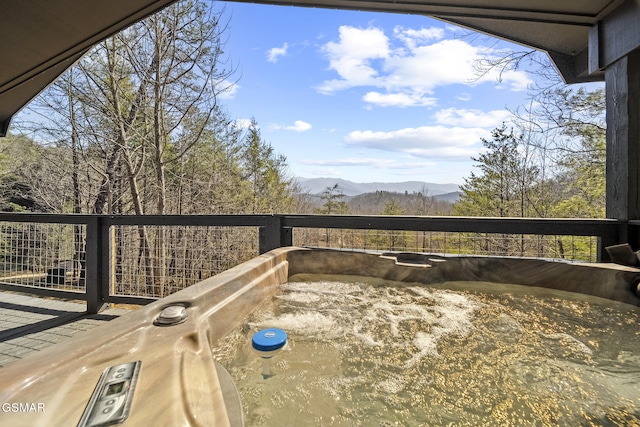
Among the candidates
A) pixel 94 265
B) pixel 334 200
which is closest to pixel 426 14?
pixel 94 265

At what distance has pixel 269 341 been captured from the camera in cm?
92

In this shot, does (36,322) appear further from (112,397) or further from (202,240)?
(112,397)

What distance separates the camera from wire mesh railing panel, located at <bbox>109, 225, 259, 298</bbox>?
8.70 feet

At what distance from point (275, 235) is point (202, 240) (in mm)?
1168

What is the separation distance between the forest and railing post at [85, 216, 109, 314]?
1.52 feet

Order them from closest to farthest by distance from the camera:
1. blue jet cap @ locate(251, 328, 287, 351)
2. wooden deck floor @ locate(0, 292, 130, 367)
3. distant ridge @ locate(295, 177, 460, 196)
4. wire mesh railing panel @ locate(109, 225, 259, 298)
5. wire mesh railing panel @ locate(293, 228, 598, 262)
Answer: blue jet cap @ locate(251, 328, 287, 351), wooden deck floor @ locate(0, 292, 130, 367), wire mesh railing panel @ locate(293, 228, 598, 262), wire mesh railing panel @ locate(109, 225, 259, 298), distant ridge @ locate(295, 177, 460, 196)

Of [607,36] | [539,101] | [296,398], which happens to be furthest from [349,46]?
[296,398]

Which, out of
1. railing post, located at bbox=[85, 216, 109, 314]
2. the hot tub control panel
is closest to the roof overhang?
railing post, located at bbox=[85, 216, 109, 314]

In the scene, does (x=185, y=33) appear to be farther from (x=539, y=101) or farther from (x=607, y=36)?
(x=539, y=101)

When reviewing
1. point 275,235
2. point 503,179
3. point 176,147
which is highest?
point 176,147

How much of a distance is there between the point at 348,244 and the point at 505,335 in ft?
5.49

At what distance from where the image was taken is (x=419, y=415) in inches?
30.1

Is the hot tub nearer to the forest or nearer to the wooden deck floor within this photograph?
the wooden deck floor

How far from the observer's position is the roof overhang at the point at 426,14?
1838 mm
